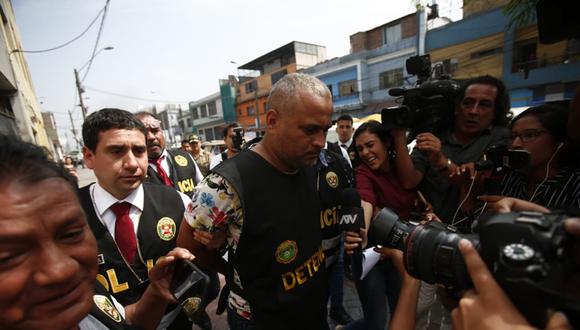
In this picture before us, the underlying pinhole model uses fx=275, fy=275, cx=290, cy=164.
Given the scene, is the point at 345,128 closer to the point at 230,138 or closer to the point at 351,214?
A: the point at 230,138

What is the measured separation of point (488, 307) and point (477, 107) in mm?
1826

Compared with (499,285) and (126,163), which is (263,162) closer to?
(126,163)

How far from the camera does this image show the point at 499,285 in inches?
25.5

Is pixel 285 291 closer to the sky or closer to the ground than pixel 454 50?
closer to the ground

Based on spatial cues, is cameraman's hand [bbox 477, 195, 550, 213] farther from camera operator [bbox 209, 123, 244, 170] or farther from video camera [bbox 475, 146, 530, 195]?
camera operator [bbox 209, 123, 244, 170]

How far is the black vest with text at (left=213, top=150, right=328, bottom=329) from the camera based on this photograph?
140 cm

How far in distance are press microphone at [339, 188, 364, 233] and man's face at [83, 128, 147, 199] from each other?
1359 millimetres

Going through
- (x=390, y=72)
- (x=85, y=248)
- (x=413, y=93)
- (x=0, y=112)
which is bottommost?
(x=85, y=248)

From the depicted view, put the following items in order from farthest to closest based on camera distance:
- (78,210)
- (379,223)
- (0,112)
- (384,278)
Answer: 1. (0,112)
2. (384,278)
3. (379,223)
4. (78,210)

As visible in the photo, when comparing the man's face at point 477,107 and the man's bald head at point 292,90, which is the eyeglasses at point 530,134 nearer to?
the man's face at point 477,107

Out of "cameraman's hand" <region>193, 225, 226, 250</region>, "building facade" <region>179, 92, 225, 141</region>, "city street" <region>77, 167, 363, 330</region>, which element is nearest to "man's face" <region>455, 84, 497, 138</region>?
"cameraman's hand" <region>193, 225, 226, 250</region>

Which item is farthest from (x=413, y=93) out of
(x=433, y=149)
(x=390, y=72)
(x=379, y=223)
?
(x=390, y=72)

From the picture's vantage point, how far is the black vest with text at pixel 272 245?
140 centimetres

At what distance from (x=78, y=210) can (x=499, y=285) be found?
1.18 m
